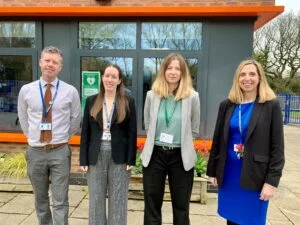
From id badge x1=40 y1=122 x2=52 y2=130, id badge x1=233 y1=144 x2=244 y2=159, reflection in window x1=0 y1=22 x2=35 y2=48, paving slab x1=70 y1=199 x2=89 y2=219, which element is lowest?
paving slab x1=70 y1=199 x2=89 y2=219

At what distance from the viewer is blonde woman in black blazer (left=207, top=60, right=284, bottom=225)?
2646mm

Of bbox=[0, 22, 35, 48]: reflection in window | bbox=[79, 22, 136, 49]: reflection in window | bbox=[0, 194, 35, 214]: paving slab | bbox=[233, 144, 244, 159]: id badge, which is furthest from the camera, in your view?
bbox=[0, 22, 35, 48]: reflection in window

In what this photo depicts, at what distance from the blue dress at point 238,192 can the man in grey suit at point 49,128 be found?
1458mm

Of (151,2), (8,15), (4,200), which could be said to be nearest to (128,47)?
(151,2)

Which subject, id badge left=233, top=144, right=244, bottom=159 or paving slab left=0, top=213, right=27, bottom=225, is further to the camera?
paving slab left=0, top=213, right=27, bottom=225

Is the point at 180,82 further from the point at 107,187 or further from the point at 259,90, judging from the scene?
the point at 107,187

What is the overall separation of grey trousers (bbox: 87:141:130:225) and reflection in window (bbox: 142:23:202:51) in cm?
314

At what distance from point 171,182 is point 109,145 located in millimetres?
645

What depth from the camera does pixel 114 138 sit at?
3.02m

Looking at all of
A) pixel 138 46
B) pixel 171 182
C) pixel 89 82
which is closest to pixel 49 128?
pixel 171 182

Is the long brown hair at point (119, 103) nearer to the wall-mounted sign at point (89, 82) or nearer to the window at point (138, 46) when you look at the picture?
the window at point (138, 46)

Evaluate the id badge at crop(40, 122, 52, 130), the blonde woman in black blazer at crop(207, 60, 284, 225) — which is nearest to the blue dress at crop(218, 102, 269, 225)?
the blonde woman in black blazer at crop(207, 60, 284, 225)

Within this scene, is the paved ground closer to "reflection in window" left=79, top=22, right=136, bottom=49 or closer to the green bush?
the green bush

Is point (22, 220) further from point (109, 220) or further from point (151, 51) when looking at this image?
point (151, 51)
